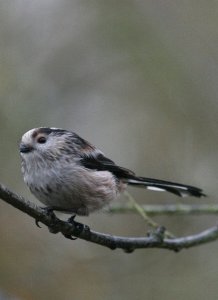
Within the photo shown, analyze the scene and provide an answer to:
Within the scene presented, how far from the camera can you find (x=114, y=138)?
8820 millimetres

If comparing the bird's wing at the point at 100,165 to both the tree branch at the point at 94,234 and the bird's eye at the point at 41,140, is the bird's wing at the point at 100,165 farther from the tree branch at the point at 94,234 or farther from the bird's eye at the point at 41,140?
the tree branch at the point at 94,234

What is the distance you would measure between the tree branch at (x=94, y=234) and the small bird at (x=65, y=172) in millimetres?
310

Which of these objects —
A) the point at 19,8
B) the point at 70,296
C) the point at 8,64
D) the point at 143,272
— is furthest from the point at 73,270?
the point at 19,8

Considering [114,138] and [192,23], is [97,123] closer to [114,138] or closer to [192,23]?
[114,138]

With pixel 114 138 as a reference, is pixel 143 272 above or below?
below

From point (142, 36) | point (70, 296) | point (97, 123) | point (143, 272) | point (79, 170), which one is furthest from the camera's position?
point (97, 123)

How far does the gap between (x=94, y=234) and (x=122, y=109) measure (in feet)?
15.2

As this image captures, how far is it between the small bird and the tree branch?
0.31 metres

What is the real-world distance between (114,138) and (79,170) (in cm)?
424

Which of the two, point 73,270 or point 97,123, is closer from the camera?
point 73,270

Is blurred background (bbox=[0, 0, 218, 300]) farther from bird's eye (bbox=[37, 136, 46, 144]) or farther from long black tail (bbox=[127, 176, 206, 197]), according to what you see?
bird's eye (bbox=[37, 136, 46, 144])

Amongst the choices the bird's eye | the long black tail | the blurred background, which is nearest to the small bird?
the bird's eye

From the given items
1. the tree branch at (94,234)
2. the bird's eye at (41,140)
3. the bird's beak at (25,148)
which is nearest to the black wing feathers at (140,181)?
the tree branch at (94,234)

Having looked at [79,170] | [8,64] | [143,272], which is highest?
[8,64]
